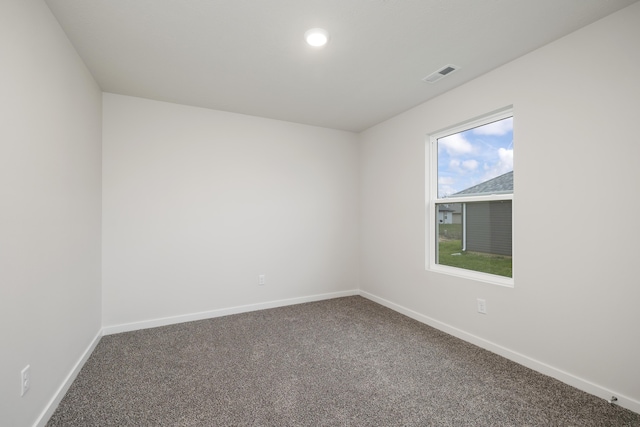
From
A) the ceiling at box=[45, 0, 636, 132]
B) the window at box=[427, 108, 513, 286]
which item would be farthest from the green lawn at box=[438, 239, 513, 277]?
the ceiling at box=[45, 0, 636, 132]

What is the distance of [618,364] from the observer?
1792 mm

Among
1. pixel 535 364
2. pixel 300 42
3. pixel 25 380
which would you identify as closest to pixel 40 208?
pixel 25 380

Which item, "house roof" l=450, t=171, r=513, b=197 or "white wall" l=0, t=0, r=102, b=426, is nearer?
"white wall" l=0, t=0, r=102, b=426

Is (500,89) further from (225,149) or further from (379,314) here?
(225,149)

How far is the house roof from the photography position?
8.20 ft

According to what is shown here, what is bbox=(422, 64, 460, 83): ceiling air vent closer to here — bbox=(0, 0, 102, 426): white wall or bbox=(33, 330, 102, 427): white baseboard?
bbox=(0, 0, 102, 426): white wall

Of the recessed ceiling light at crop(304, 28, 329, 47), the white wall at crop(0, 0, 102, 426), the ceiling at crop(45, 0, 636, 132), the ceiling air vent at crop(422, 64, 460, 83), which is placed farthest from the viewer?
the ceiling air vent at crop(422, 64, 460, 83)

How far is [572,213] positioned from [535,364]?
119 centimetres

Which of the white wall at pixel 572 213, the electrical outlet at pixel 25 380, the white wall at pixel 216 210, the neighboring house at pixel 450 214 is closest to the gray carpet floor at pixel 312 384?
the white wall at pixel 572 213

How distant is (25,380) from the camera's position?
148 cm

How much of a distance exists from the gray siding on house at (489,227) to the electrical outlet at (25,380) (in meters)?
3.41

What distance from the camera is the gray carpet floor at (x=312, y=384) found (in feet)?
5.56

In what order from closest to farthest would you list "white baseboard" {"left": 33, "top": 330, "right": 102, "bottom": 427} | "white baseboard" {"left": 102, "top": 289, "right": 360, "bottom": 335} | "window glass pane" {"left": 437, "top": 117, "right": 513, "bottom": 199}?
"white baseboard" {"left": 33, "top": 330, "right": 102, "bottom": 427}
"window glass pane" {"left": 437, "top": 117, "right": 513, "bottom": 199}
"white baseboard" {"left": 102, "top": 289, "right": 360, "bottom": 335}

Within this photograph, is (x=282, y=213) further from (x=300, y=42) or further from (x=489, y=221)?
(x=489, y=221)
